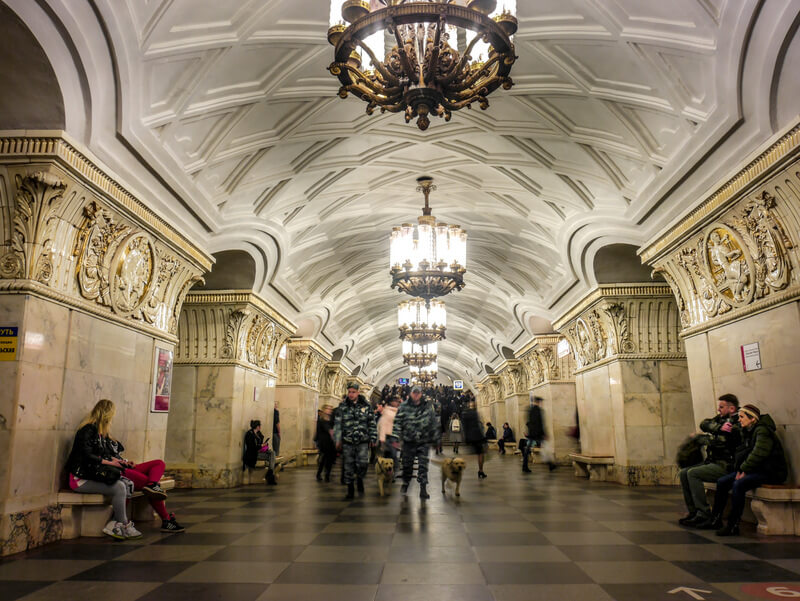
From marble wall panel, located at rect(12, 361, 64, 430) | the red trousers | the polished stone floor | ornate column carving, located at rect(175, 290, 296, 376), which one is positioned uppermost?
ornate column carving, located at rect(175, 290, 296, 376)

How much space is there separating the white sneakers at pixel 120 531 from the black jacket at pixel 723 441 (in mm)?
5562

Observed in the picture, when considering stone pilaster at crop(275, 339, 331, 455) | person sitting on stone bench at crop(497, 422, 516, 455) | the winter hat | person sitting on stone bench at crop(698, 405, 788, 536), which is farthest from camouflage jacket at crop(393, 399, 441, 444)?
person sitting on stone bench at crop(497, 422, 516, 455)

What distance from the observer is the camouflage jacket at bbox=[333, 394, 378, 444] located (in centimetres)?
762

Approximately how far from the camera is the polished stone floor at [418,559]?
327 centimetres

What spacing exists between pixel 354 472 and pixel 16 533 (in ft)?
13.9

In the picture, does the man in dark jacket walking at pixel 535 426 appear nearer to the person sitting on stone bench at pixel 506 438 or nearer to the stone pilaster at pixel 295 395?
the stone pilaster at pixel 295 395

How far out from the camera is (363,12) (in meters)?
3.71

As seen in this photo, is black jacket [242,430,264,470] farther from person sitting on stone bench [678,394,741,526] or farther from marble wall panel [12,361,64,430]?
person sitting on stone bench [678,394,741,526]

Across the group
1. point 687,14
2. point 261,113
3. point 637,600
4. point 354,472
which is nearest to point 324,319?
point 354,472

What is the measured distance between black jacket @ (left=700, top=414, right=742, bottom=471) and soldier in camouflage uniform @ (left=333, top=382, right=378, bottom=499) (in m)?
4.12

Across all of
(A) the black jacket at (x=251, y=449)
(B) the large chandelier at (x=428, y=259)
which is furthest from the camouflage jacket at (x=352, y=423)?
(A) the black jacket at (x=251, y=449)

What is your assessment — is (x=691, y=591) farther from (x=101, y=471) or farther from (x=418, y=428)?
(x=101, y=471)

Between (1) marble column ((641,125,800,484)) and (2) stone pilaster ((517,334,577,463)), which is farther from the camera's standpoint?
(2) stone pilaster ((517,334,577,463))

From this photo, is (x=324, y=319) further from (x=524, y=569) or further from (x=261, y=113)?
(x=524, y=569)
